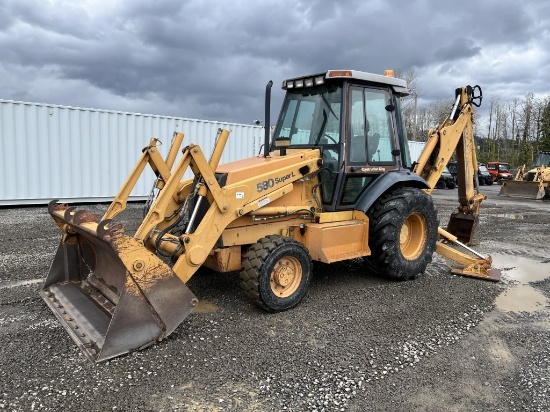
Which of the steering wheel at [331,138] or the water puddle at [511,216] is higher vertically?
the steering wheel at [331,138]

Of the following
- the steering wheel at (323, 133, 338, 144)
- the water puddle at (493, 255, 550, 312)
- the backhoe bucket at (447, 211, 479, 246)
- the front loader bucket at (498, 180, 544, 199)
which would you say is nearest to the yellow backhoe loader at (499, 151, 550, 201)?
the front loader bucket at (498, 180, 544, 199)

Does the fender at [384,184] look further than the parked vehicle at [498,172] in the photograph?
No

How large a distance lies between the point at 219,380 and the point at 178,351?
531 millimetres

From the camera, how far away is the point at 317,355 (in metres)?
3.54

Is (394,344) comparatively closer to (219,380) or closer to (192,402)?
(219,380)

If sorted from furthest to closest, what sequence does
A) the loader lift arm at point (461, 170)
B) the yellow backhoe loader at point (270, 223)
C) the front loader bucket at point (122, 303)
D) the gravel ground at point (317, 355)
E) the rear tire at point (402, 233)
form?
the loader lift arm at point (461, 170), the rear tire at point (402, 233), the yellow backhoe loader at point (270, 223), the front loader bucket at point (122, 303), the gravel ground at point (317, 355)

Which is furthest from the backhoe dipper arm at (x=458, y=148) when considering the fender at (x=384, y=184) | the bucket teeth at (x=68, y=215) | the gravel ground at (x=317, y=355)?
the bucket teeth at (x=68, y=215)

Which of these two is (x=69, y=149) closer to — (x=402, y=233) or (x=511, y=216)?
(x=402, y=233)

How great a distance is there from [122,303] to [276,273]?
1.52 meters

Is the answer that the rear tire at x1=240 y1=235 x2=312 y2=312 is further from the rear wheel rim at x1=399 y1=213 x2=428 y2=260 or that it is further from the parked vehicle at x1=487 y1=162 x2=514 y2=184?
the parked vehicle at x1=487 y1=162 x2=514 y2=184

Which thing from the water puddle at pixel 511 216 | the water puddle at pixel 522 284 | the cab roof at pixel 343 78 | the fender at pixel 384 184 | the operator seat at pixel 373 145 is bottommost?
the water puddle at pixel 511 216

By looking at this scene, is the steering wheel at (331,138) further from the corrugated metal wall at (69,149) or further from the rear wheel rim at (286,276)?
the corrugated metal wall at (69,149)

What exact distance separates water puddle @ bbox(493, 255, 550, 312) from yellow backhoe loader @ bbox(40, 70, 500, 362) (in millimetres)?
407

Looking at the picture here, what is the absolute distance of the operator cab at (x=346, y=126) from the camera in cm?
505
